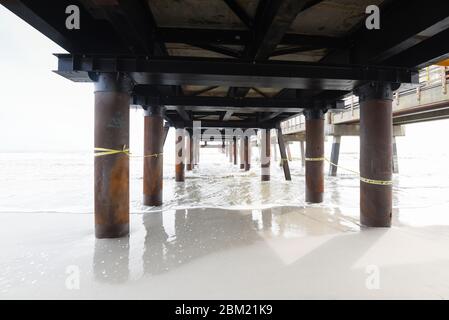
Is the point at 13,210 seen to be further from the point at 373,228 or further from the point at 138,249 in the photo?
the point at 373,228

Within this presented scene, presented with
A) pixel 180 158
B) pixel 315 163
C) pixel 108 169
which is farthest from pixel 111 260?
pixel 180 158

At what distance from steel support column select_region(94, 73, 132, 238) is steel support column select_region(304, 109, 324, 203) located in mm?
5353

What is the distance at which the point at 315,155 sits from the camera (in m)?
7.54

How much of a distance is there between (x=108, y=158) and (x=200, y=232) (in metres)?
2.05

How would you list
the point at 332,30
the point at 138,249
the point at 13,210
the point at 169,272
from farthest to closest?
the point at 13,210 < the point at 332,30 < the point at 138,249 < the point at 169,272

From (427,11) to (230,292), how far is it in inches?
161

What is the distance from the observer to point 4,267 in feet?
10.1

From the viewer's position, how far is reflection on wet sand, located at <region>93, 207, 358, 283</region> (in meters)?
3.22

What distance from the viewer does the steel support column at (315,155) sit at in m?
7.42

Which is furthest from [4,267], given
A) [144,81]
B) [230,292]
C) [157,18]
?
[157,18]

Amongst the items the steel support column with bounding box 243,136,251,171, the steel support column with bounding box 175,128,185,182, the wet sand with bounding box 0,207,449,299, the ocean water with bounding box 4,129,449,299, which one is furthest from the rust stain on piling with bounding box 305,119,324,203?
Answer: the steel support column with bounding box 243,136,251,171

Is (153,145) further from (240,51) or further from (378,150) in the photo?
(378,150)

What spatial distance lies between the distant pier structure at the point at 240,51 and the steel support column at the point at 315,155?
7.50 ft
